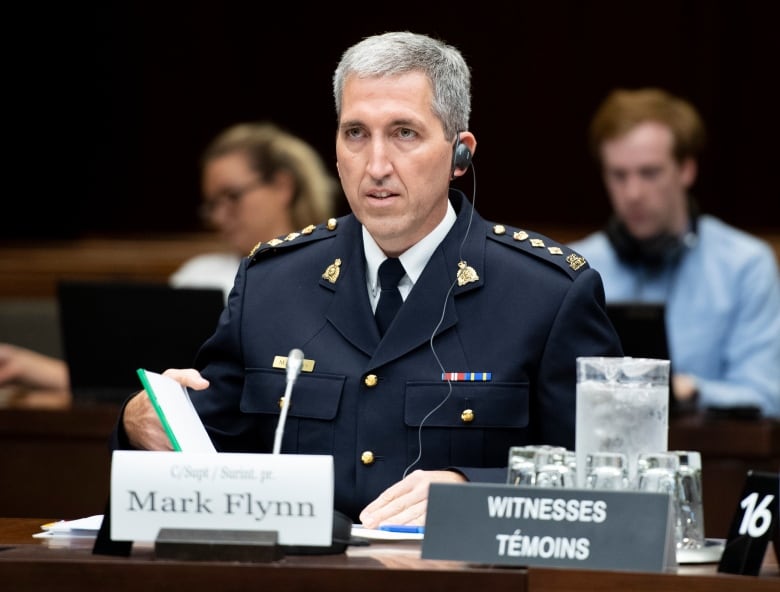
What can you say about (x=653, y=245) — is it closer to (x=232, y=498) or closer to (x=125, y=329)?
(x=125, y=329)

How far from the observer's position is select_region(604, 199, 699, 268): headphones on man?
4812 mm

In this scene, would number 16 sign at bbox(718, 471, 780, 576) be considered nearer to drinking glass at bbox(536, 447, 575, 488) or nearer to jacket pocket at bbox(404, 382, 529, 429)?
drinking glass at bbox(536, 447, 575, 488)

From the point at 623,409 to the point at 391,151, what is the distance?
646 mm

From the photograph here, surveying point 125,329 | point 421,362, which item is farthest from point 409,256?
point 125,329

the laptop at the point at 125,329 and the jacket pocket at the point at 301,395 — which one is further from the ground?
the laptop at the point at 125,329

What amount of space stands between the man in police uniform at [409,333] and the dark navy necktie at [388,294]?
15mm

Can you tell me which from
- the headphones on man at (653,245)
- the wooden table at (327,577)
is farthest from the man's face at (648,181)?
the wooden table at (327,577)

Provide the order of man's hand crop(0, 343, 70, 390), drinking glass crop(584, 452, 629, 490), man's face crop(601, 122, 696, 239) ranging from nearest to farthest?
drinking glass crop(584, 452, 629, 490) < man's hand crop(0, 343, 70, 390) < man's face crop(601, 122, 696, 239)

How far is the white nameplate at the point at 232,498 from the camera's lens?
5.61ft

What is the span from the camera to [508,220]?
598 cm

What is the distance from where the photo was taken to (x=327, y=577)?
5.39 ft

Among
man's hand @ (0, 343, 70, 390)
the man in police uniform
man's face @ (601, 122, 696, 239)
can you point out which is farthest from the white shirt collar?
man's face @ (601, 122, 696, 239)

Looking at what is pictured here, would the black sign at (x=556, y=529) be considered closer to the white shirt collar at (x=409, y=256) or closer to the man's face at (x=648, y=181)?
the white shirt collar at (x=409, y=256)

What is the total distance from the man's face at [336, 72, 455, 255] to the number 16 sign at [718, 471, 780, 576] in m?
0.75
